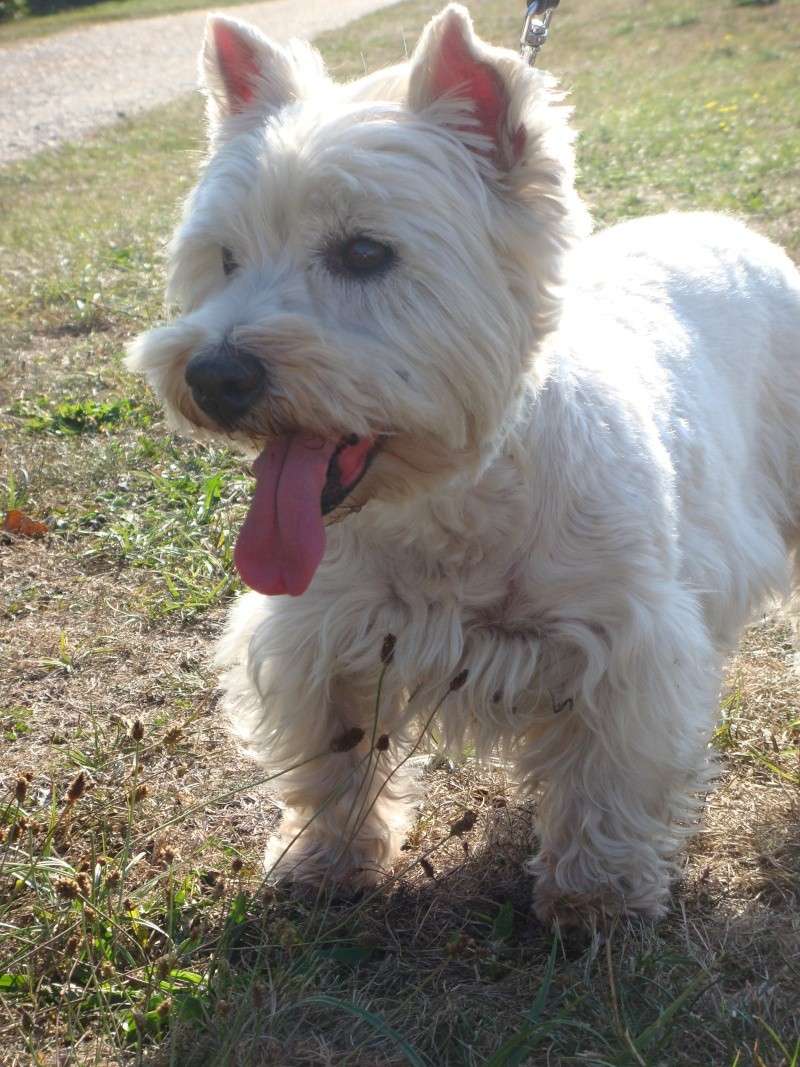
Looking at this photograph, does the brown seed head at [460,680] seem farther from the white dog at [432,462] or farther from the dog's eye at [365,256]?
the dog's eye at [365,256]

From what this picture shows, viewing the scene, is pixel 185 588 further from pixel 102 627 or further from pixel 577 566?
pixel 577 566

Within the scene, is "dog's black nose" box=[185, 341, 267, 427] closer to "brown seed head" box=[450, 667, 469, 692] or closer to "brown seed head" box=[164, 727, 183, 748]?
"brown seed head" box=[450, 667, 469, 692]

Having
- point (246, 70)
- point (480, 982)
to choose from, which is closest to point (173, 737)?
point (480, 982)

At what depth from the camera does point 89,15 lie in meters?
33.5

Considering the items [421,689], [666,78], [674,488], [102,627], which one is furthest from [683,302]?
[666,78]

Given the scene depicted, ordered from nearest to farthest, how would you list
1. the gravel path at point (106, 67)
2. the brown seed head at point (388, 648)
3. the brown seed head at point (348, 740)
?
the brown seed head at point (388, 648), the brown seed head at point (348, 740), the gravel path at point (106, 67)

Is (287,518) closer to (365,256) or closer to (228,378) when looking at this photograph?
(228,378)

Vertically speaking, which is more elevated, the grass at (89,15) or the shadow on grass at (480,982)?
the shadow on grass at (480,982)

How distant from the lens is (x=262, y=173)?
8.41 feet

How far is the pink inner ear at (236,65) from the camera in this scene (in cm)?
297

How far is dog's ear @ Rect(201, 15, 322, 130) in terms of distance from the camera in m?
2.94

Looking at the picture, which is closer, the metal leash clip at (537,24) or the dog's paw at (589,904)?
the dog's paw at (589,904)

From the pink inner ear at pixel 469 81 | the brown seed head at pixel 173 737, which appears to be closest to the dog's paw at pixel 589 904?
the brown seed head at pixel 173 737

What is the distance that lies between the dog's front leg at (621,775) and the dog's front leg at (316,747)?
40cm
